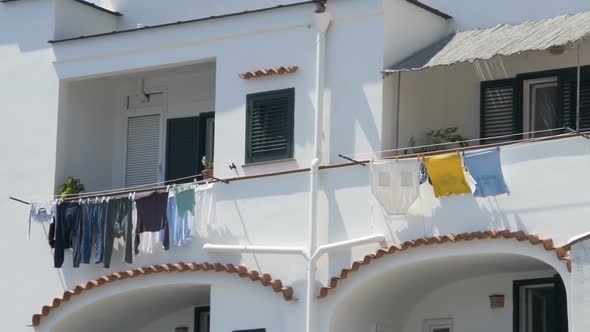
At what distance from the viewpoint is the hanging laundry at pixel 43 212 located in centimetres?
3500

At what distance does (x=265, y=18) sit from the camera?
1315 inches

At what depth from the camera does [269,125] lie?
1303 inches

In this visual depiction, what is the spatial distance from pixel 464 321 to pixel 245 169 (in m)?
4.77

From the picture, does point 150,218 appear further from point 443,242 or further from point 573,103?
point 573,103

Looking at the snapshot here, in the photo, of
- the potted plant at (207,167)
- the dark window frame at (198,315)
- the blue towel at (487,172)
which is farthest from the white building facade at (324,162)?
the blue towel at (487,172)

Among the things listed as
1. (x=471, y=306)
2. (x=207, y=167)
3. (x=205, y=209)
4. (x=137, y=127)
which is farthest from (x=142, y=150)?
(x=471, y=306)

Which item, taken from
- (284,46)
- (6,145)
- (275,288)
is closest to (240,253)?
(275,288)

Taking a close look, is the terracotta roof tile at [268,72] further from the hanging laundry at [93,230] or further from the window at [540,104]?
the window at [540,104]

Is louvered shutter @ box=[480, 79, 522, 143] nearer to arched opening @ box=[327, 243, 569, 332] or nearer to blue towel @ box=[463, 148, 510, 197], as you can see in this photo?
arched opening @ box=[327, 243, 569, 332]

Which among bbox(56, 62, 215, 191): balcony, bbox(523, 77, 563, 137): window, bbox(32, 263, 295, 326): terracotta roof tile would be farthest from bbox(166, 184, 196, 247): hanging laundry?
bbox(523, 77, 563, 137): window

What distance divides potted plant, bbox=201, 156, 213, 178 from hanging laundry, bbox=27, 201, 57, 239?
290 cm

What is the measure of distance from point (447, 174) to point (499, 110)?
3.18m

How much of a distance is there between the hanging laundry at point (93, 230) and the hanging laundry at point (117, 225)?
13 cm

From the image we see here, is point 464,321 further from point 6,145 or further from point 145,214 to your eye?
point 6,145
